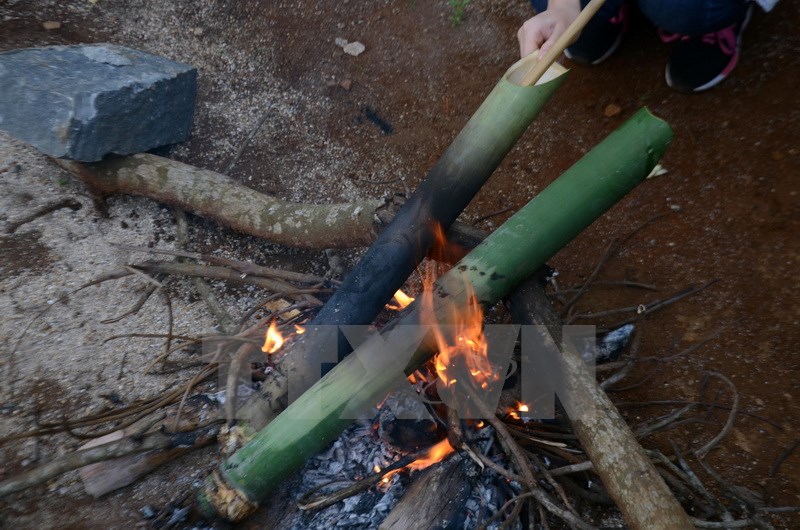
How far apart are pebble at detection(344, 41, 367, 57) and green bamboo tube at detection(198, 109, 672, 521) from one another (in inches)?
87.3

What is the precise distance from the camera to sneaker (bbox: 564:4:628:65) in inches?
110

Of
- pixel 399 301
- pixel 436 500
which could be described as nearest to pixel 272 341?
Result: pixel 399 301

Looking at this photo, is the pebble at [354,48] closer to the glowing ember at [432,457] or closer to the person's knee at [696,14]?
the person's knee at [696,14]

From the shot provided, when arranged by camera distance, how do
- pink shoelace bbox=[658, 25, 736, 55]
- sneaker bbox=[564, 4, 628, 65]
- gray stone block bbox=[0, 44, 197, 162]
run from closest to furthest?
pink shoelace bbox=[658, 25, 736, 55] < gray stone block bbox=[0, 44, 197, 162] < sneaker bbox=[564, 4, 628, 65]

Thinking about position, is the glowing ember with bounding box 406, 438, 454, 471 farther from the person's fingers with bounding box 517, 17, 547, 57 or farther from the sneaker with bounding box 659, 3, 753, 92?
the sneaker with bounding box 659, 3, 753, 92

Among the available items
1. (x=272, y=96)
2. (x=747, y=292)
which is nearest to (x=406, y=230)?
(x=747, y=292)

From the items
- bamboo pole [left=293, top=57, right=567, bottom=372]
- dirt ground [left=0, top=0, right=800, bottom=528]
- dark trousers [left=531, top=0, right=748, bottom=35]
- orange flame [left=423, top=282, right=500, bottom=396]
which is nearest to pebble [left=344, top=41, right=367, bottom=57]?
dirt ground [left=0, top=0, right=800, bottom=528]

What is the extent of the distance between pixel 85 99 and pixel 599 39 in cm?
277

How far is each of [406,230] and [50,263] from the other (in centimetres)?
194

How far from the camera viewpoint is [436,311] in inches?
72.1

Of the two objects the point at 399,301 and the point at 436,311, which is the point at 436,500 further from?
the point at 399,301

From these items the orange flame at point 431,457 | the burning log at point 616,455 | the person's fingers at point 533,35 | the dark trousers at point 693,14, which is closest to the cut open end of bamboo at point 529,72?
the person's fingers at point 533,35

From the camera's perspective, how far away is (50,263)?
8.65ft

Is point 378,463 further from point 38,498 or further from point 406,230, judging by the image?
point 38,498
